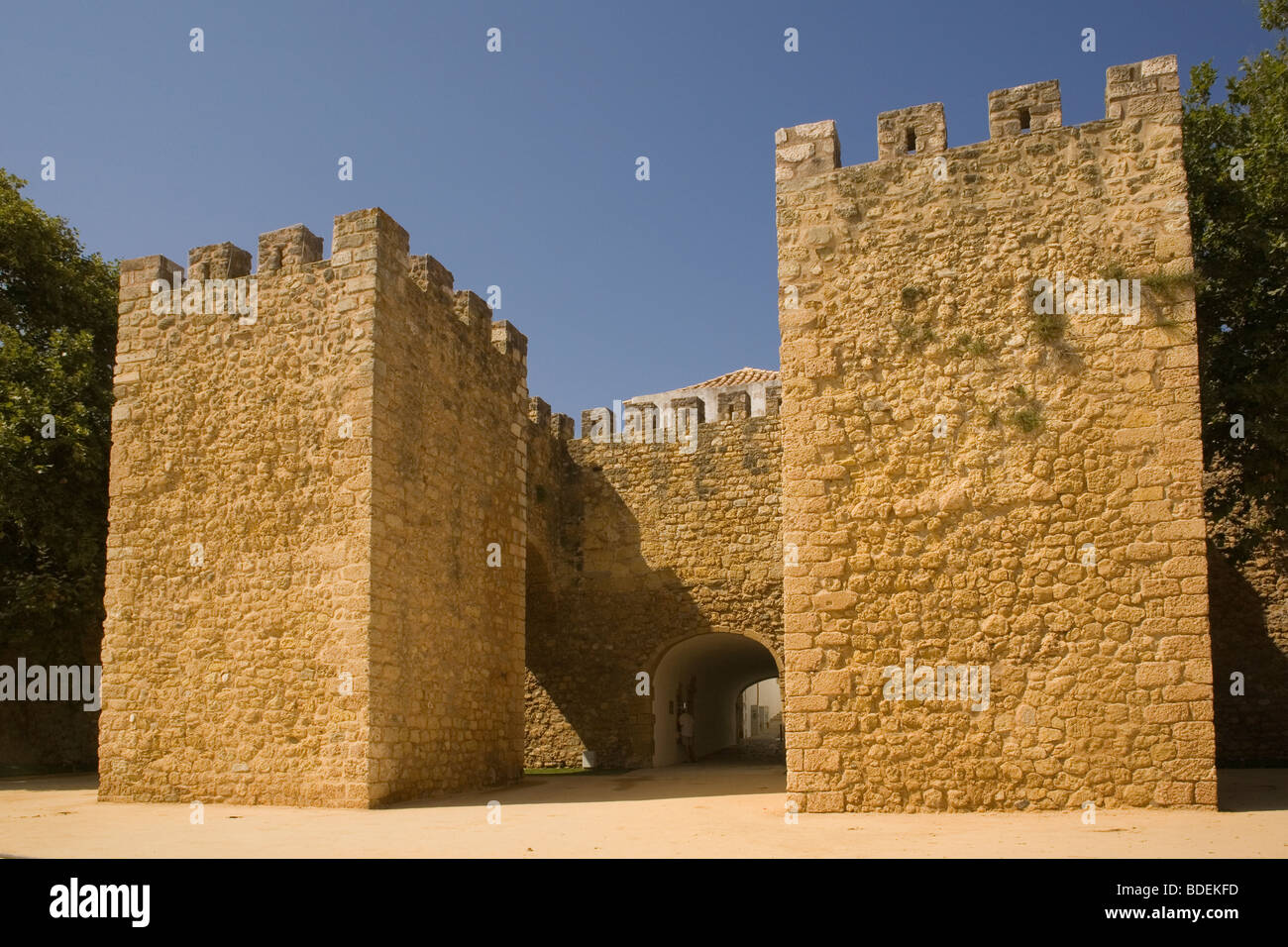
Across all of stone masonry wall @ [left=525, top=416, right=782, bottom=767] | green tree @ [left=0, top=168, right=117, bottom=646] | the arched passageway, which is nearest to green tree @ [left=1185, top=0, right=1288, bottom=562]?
stone masonry wall @ [left=525, top=416, right=782, bottom=767]

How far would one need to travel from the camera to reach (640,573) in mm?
16203

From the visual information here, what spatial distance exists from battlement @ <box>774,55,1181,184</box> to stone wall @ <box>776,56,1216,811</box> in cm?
2

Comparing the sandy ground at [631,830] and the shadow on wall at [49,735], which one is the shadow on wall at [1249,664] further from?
the shadow on wall at [49,735]

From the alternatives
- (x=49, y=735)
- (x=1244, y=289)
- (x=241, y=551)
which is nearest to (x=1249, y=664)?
(x=1244, y=289)

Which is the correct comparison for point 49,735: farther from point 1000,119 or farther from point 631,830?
point 1000,119

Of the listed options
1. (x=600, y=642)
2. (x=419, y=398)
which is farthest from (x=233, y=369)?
(x=600, y=642)

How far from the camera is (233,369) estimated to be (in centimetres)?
1085

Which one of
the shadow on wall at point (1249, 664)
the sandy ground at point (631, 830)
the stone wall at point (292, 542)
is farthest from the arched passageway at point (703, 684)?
the shadow on wall at point (1249, 664)

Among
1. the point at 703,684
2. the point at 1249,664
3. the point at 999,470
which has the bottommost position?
the point at 703,684

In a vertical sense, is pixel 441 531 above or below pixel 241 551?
above

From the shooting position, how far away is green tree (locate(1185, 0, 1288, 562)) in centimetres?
980

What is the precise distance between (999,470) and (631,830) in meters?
3.93

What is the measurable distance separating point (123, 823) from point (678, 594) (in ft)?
28.3

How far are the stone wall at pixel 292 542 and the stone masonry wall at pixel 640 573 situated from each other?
15.1 ft
